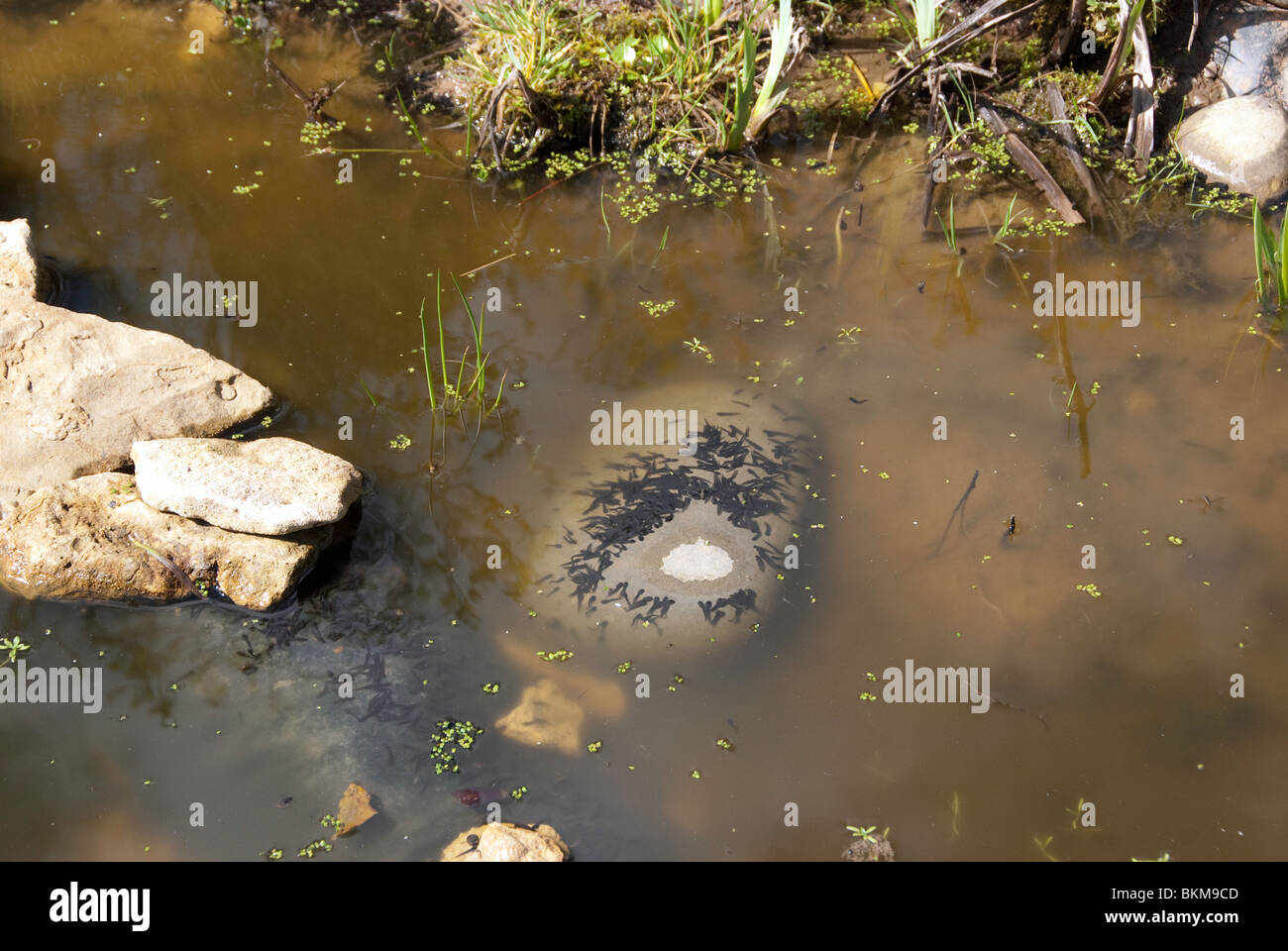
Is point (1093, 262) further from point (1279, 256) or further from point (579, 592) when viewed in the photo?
point (579, 592)

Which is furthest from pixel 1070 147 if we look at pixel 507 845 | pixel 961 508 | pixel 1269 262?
pixel 507 845

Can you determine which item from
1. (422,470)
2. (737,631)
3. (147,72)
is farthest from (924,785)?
(147,72)

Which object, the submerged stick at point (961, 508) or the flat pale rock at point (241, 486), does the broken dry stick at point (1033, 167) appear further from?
the flat pale rock at point (241, 486)

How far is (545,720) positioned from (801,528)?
4.27 feet

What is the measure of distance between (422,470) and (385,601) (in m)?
0.67

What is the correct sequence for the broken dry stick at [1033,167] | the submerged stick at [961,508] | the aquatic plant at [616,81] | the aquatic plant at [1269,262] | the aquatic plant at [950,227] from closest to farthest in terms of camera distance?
the submerged stick at [961,508] < the aquatic plant at [1269,262] < the aquatic plant at [950,227] < the broken dry stick at [1033,167] < the aquatic plant at [616,81]

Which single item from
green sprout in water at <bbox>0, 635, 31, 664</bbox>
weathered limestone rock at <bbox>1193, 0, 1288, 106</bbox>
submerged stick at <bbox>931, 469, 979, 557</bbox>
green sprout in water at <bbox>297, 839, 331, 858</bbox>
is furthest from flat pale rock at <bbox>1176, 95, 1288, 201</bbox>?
green sprout in water at <bbox>0, 635, 31, 664</bbox>

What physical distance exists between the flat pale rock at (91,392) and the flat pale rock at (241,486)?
0.34 m

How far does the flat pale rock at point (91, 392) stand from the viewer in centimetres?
404

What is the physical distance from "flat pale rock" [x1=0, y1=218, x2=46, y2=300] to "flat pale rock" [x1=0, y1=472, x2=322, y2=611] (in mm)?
1279

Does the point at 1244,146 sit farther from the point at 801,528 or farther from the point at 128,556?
the point at 128,556

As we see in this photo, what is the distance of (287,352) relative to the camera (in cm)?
463

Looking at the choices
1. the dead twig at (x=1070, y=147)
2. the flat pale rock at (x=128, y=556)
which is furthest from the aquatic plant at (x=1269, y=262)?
the flat pale rock at (x=128, y=556)

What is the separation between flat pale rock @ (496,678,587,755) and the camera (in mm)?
3424
